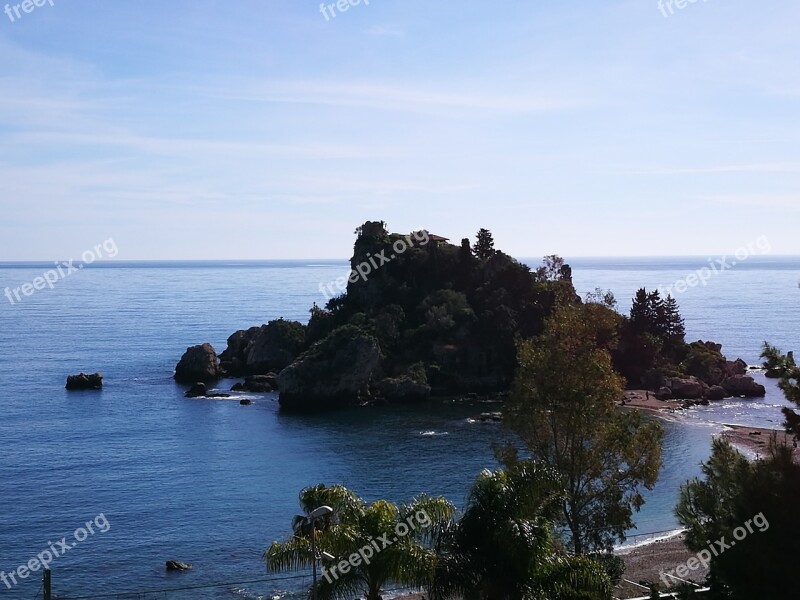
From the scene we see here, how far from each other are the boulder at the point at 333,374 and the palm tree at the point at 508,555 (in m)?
65.1

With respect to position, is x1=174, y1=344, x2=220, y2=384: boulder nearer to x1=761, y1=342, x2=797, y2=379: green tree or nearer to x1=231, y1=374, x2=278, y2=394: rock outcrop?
x1=231, y1=374, x2=278, y2=394: rock outcrop

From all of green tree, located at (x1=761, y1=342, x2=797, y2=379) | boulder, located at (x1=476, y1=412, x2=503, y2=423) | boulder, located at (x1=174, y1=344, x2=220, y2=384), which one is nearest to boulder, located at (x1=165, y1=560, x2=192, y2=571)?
green tree, located at (x1=761, y1=342, x2=797, y2=379)

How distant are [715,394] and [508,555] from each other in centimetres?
A: 7735

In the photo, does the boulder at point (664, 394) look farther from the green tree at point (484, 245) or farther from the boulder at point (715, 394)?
the green tree at point (484, 245)

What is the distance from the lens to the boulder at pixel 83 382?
90.6 m

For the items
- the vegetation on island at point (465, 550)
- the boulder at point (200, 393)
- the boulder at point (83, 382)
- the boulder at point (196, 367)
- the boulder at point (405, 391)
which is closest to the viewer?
the vegetation on island at point (465, 550)

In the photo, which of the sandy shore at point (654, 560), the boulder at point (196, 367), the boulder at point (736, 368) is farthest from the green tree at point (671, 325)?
the sandy shore at point (654, 560)

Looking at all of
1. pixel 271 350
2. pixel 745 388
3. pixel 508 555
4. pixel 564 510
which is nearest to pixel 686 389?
pixel 745 388

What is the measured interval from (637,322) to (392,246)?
33.8m

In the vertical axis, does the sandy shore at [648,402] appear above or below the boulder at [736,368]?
below

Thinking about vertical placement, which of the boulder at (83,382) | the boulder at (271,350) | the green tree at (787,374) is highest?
the green tree at (787,374)

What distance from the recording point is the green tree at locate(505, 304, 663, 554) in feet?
88.3

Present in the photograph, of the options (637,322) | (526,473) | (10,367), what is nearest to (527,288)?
(637,322)

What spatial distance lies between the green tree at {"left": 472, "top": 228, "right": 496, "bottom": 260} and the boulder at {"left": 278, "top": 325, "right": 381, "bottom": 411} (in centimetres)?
2525
